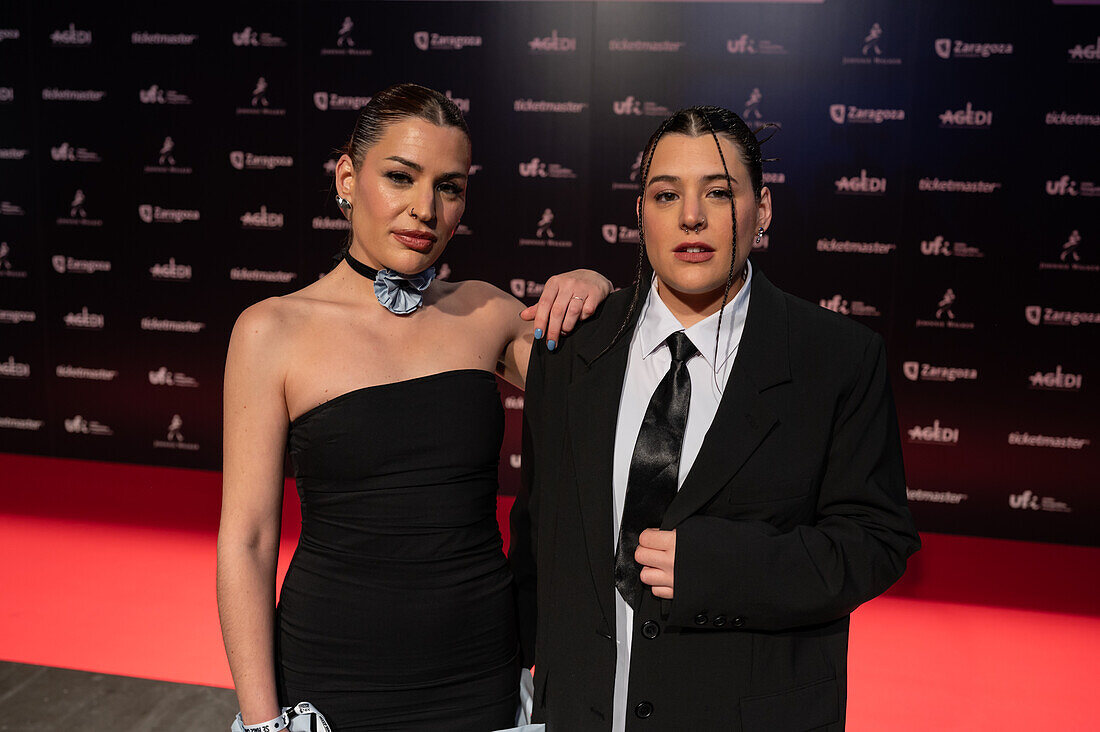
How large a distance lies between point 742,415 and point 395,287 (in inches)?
26.8

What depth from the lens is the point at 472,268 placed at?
5.43 m

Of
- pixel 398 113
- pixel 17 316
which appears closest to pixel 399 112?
pixel 398 113

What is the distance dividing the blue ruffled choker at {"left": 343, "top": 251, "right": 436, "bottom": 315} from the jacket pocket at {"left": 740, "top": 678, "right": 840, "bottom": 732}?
90 centimetres

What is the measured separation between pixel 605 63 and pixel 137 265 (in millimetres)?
3343

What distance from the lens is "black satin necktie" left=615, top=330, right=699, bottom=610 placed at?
135 centimetres

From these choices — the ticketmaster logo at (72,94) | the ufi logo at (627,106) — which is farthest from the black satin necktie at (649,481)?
the ticketmaster logo at (72,94)

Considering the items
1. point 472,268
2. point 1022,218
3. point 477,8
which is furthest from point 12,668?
point 1022,218

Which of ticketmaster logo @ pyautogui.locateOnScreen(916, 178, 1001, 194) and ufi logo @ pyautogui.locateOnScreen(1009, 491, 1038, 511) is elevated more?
ticketmaster logo @ pyautogui.locateOnScreen(916, 178, 1001, 194)

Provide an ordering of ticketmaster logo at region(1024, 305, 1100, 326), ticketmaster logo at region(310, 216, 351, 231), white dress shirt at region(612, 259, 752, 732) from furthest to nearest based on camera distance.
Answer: ticketmaster logo at region(310, 216, 351, 231)
ticketmaster logo at region(1024, 305, 1100, 326)
white dress shirt at region(612, 259, 752, 732)

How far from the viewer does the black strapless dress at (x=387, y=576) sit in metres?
1.50

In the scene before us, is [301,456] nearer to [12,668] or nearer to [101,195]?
[12,668]

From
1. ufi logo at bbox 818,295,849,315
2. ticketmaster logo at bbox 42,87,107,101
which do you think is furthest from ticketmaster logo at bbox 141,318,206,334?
ufi logo at bbox 818,295,849,315

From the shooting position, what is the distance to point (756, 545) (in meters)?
1.28

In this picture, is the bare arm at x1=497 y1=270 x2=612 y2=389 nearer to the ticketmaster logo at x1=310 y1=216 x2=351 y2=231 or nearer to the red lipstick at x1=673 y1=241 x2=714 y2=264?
the red lipstick at x1=673 y1=241 x2=714 y2=264
